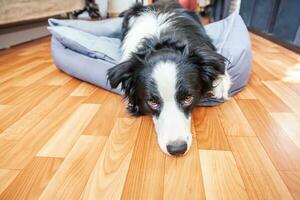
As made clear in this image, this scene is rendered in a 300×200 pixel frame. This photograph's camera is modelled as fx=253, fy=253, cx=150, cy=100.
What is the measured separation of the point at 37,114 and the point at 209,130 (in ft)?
3.51

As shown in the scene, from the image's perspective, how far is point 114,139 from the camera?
134cm

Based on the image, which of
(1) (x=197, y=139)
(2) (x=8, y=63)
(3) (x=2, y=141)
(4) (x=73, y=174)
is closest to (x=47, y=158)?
(4) (x=73, y=174)

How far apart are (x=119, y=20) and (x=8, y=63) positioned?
1283mm

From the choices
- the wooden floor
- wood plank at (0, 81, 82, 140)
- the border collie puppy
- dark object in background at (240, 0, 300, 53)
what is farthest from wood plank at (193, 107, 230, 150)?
dark object in background at (240, 0, 300, 53)

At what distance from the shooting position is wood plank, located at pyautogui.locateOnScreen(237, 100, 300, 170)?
1.11 meters

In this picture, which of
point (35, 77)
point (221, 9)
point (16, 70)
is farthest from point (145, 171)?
point (221, 9)

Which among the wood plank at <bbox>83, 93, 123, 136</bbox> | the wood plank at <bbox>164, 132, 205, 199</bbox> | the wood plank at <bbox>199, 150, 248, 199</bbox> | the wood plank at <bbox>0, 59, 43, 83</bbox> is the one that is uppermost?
the wood plank at <bbox>199, 150, 248, 199</bbox>

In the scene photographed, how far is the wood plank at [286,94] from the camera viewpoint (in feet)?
5.29

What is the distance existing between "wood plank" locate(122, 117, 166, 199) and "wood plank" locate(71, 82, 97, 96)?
73 cm

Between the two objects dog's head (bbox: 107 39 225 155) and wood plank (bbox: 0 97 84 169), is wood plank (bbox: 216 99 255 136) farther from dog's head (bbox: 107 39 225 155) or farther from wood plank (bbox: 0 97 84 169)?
wood plank (bbox: 0 97 84 169)

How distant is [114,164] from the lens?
3.74ft

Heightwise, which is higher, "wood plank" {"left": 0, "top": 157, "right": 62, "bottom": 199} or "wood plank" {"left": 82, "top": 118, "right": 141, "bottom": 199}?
"wood plank" {"left": 82, "top": 118, "right": 141, "bottom": 199}

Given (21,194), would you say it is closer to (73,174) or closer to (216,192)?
(73,174)

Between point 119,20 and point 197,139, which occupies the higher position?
point 119,20
